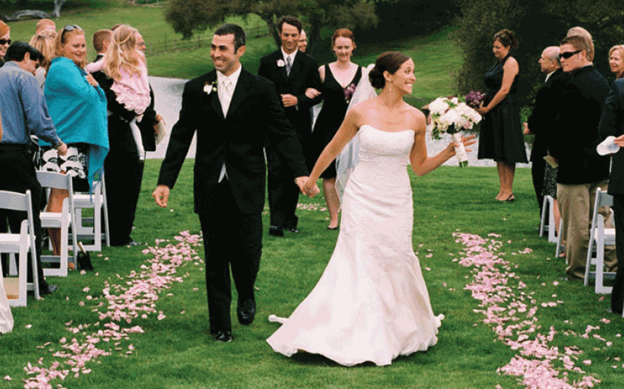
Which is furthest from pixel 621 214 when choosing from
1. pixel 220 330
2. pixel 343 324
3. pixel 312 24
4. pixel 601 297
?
pixel 312 24

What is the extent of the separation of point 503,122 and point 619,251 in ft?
22.8

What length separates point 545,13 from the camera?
35.7 meters

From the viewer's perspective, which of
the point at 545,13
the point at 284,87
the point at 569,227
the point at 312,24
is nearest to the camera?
the point at 569,227

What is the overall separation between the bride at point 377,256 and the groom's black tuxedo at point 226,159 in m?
0.47

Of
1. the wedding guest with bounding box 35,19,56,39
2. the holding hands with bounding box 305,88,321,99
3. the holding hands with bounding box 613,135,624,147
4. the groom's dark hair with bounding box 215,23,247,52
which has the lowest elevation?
the holding hands with bounding box 305,88,321,99

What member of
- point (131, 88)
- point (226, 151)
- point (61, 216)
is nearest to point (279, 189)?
point (131, 88)

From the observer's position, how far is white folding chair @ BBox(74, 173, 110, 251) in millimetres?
10078

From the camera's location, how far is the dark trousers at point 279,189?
11.4 meters

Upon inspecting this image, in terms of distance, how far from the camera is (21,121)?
796 centimetres

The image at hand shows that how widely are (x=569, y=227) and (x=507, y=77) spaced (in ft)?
17.8

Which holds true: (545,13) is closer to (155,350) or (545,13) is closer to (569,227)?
(569,227)

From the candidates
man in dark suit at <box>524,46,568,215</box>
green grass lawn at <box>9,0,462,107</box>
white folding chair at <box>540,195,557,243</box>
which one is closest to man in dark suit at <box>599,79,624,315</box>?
man in dark suit at <box>524,46,568,215</box>

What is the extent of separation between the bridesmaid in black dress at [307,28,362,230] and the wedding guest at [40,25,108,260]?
2.93 meters

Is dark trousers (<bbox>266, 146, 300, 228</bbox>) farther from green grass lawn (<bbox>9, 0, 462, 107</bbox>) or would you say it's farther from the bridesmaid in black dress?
green grass lawn (<bbox>9, 0, 462, 107</bbox>)
